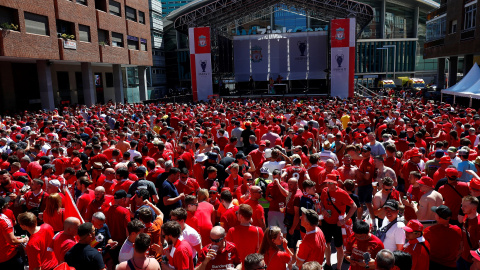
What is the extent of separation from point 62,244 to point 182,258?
1466 millimetres

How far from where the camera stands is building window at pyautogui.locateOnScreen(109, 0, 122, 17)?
1251 inches

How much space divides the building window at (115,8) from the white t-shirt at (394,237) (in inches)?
1288

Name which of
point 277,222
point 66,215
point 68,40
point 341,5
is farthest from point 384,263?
point 341,5

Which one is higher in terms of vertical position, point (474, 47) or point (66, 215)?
point (474, 47)

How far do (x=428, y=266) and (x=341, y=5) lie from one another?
28551 millimetres

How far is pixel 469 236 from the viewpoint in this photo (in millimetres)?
4438

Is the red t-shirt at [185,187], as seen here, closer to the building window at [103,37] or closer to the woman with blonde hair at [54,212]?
the woman with blonde hair at [54,212]

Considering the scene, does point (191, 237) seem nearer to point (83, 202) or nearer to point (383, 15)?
point (83, 202)

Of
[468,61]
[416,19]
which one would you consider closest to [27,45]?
[468,61]

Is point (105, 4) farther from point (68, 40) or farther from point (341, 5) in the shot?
point (341, 5)

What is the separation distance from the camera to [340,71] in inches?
1145

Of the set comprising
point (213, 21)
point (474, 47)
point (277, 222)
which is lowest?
point (277, 222)

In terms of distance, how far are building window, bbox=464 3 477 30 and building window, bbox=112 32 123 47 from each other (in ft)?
93.1

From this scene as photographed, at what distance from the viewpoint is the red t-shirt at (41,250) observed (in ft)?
13.7
